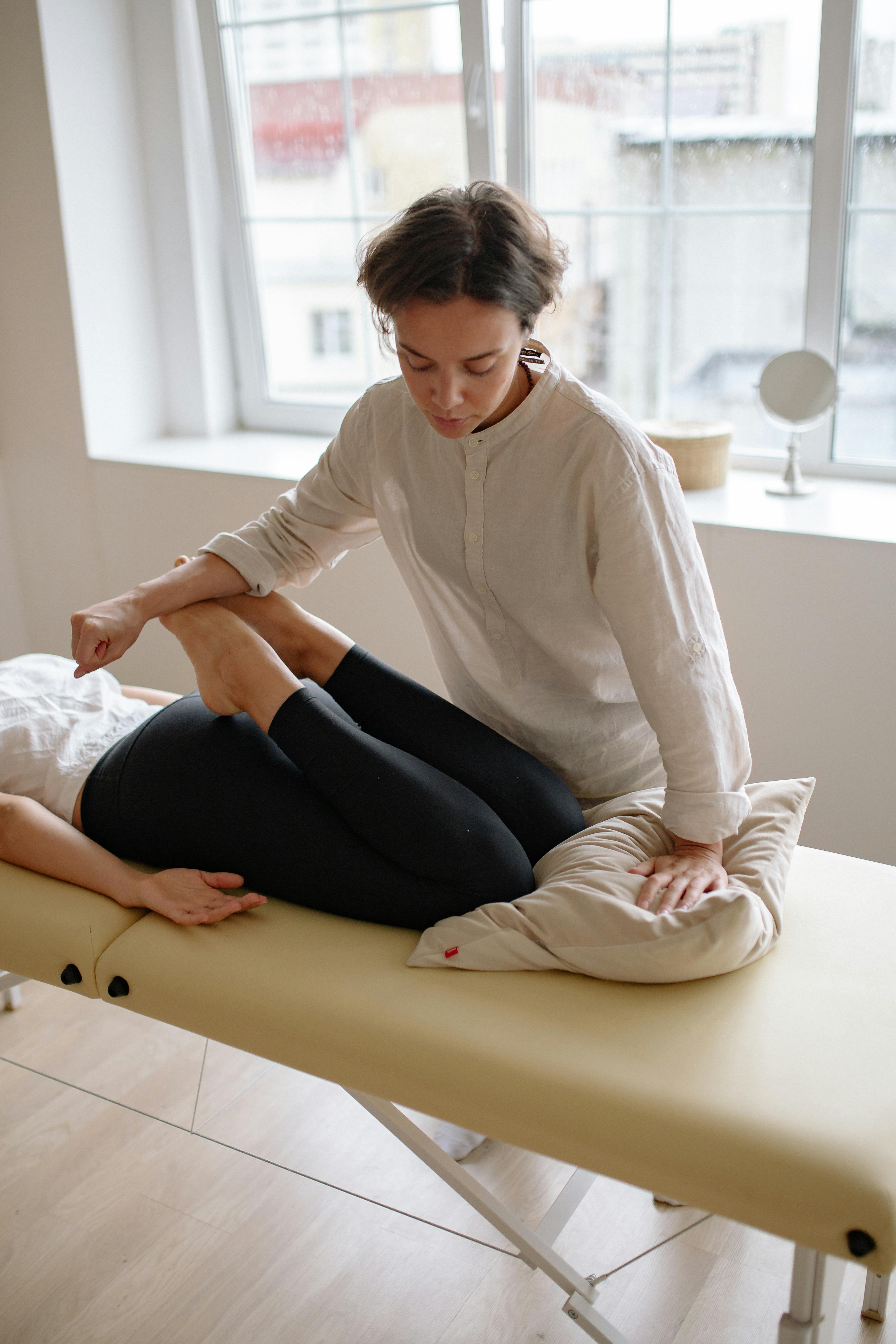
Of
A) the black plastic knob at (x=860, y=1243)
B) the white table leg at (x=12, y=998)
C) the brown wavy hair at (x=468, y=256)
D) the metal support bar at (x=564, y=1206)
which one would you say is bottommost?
the white table leg at (x=12, y=998)

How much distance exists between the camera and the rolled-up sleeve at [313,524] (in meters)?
1.60

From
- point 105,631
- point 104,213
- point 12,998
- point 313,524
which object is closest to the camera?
point 105,631

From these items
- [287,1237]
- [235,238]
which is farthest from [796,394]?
[287,1237]

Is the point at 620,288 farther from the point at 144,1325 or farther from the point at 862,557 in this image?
the point at 144,1325

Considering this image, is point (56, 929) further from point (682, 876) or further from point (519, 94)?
point (519, 94)

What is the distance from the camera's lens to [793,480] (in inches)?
91.0

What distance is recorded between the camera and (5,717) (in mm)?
1630

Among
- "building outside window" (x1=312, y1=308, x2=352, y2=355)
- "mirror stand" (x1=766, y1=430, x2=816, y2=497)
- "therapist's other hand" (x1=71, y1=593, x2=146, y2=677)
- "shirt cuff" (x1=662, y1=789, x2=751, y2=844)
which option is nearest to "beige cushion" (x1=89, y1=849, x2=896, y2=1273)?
"shirt cuff" (x1=662, y1=789, x2=751, y2=844)

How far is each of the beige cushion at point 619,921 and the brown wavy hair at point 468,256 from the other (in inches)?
24.4

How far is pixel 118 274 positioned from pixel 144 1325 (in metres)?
2.47

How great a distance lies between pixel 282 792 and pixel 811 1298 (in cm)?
77

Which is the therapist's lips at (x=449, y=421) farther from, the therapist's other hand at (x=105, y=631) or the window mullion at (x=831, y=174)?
the window mullion at (x=831, y=174)

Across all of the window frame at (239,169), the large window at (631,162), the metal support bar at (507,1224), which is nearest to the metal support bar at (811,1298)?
the metal support bar at (507,1224)

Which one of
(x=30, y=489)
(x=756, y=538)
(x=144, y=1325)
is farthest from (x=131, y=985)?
(x=30, y=489)
